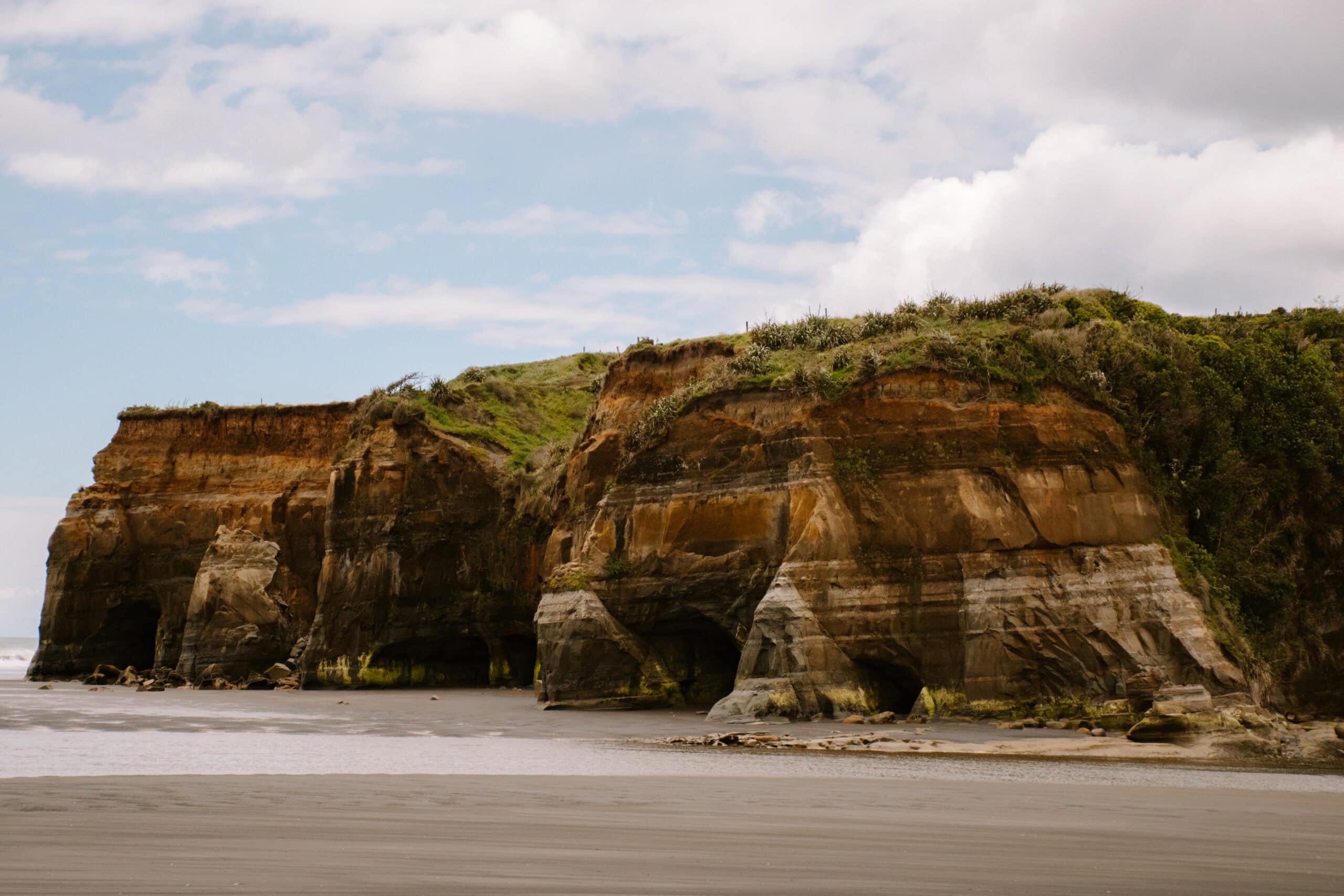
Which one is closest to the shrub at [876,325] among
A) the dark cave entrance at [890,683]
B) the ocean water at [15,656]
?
the dark cave entrance at [890,683]

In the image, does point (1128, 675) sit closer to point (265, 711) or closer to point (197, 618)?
point (265, 711)

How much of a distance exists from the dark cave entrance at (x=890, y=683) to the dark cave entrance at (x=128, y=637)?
39.7 metres

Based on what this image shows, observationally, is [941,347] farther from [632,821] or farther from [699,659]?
[632,821]

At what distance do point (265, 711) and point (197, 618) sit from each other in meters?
21.9

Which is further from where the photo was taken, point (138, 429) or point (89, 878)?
point (138, 429)

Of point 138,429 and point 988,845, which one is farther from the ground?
point 138,429

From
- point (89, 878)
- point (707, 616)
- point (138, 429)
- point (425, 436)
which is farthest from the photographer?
point (138, 429)

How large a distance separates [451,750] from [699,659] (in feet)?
45.7

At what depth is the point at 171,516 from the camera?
2238 inches

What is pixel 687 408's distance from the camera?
3047 centimetres

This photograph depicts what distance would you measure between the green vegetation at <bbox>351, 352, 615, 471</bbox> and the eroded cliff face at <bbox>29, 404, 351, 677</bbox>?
4.86 meters

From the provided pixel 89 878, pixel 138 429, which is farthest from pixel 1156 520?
pixel 138 429

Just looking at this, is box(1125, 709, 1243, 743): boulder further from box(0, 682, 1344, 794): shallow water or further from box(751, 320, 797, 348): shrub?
box(751, 320, 797, 348): shrub

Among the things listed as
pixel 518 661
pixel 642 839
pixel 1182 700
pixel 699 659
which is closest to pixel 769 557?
pixel 699 659
